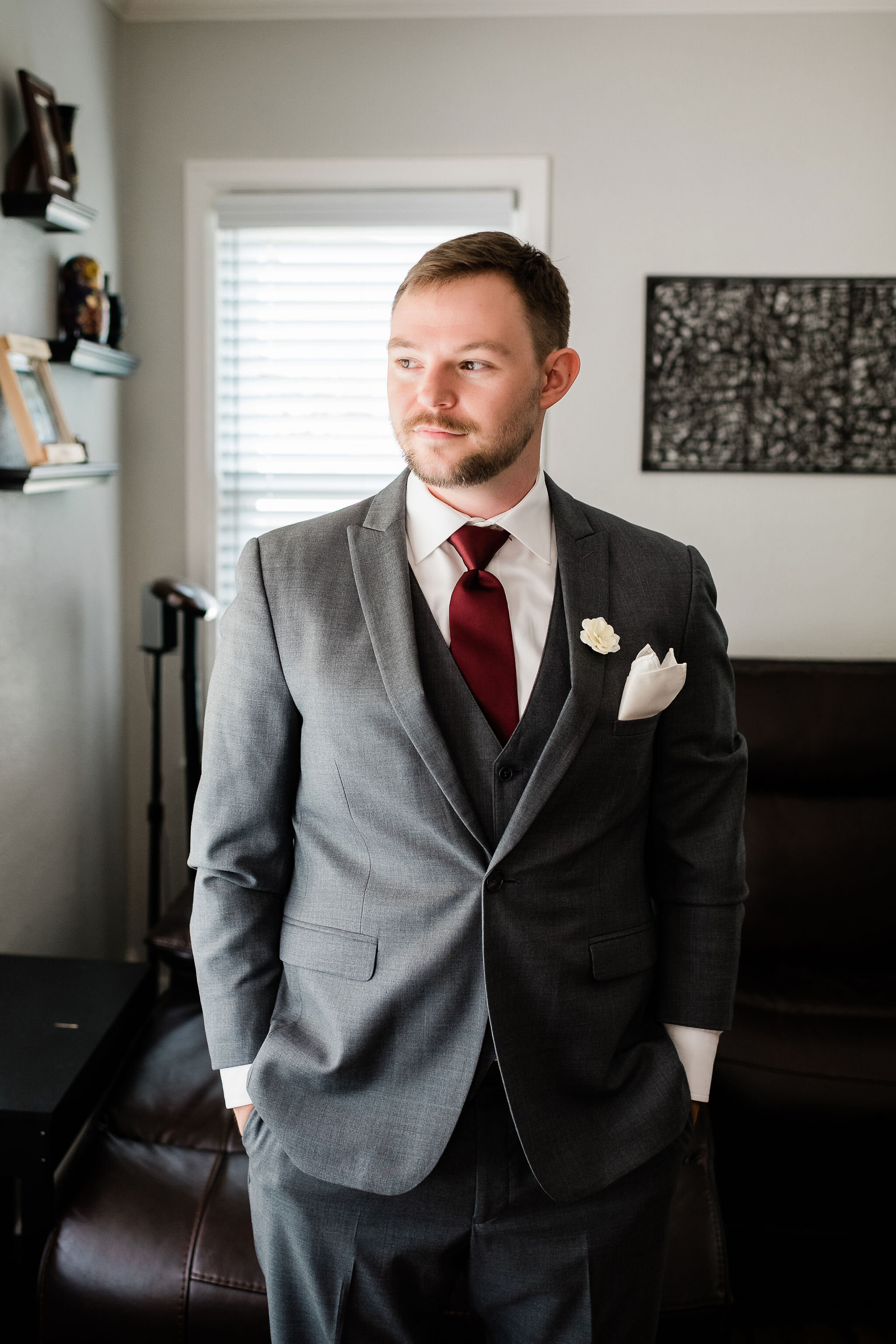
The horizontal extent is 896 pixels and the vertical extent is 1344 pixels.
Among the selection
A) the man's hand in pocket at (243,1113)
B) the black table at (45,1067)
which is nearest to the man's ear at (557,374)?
the man's hand in pocket at (243,1113)

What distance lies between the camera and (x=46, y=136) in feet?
6.93

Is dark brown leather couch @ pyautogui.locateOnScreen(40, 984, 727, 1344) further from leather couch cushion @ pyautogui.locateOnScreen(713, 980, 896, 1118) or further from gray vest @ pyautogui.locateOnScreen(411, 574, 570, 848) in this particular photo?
gray vest @ pyautogui.locateOnScreen(411, 574, 570, 848)

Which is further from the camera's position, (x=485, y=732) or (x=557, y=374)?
(x=557, y=374)

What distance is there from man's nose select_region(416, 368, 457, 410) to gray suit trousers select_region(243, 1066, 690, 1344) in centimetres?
71

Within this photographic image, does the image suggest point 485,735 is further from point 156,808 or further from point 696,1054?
point 156,808

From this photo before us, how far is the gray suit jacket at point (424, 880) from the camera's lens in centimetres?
102

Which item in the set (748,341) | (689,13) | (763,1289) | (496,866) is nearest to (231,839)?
(496,866)

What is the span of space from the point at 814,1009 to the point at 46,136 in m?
2.50

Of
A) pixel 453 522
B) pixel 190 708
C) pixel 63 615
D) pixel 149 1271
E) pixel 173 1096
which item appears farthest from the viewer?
pixel 190 708

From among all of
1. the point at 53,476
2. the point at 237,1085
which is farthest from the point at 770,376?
the point at 237,1085

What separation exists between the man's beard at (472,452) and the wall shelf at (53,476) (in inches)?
47.2

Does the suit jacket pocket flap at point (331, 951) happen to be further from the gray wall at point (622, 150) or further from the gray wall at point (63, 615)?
the gray wall at point (622, 150)

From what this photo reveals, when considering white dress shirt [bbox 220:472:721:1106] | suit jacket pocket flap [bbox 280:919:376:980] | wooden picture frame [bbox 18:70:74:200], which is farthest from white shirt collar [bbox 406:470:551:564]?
wooden picture frame [bbox 18:70:74:200]

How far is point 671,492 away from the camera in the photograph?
2775 mm
